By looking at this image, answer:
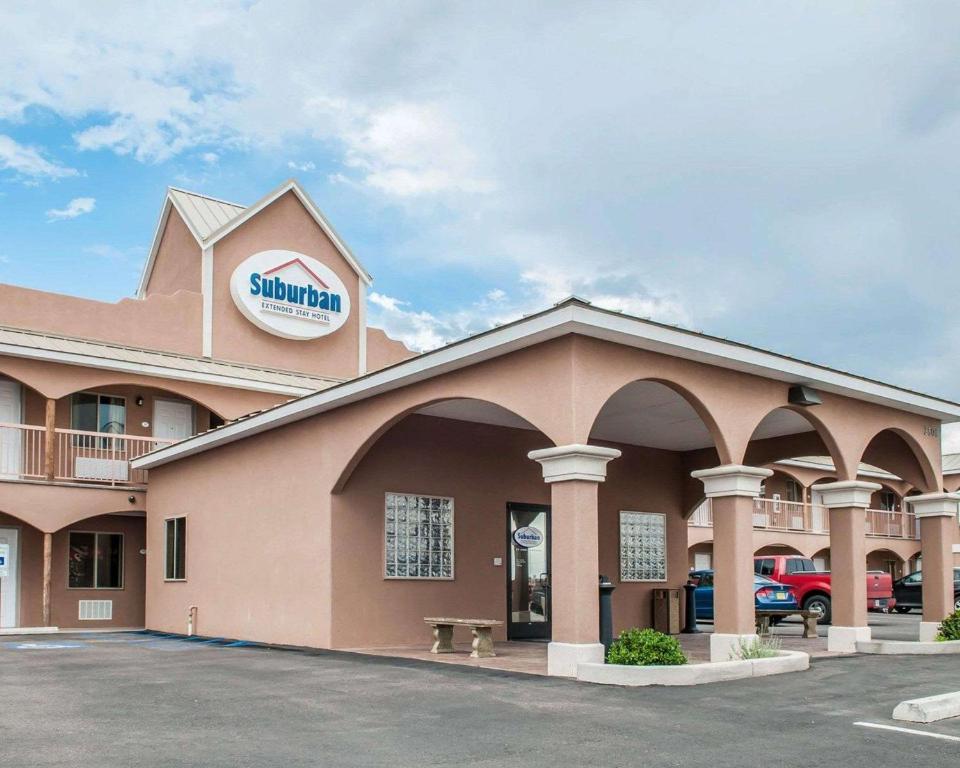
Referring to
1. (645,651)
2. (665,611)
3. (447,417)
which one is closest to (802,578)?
(665,611)

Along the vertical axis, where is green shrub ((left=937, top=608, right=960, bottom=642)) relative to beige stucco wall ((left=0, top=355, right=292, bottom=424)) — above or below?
below

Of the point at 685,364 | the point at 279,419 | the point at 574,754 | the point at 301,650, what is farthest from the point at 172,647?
the point at 574,754

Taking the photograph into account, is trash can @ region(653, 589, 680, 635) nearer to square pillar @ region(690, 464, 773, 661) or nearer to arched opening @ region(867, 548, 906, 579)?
square pillar @ region(690, 464, 773, 661)

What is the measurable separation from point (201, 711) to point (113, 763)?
2.41 metres

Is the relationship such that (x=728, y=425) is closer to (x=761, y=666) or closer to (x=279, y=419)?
(x=761, y=666)

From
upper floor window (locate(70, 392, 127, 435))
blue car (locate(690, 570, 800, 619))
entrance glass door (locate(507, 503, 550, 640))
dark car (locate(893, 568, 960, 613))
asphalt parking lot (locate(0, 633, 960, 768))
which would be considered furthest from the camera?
dark car (locate(893, 568, 960, 613))

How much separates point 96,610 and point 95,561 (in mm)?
1110

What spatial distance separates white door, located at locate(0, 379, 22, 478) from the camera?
23.0 metres

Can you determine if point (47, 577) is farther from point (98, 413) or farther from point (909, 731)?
point (909, 731)

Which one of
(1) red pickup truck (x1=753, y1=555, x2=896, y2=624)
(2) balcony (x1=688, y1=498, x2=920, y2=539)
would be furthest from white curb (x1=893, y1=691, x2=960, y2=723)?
(2) balcony (x1=688, y1=498, x2=920, y2=539)

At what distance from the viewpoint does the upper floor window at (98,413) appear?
24.8 meters

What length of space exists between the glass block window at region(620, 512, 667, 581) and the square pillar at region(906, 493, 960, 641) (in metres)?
4.71

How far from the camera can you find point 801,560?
27.2m

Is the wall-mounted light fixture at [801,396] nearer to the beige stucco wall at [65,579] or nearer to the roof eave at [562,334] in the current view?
the roof eave at [562,334]
